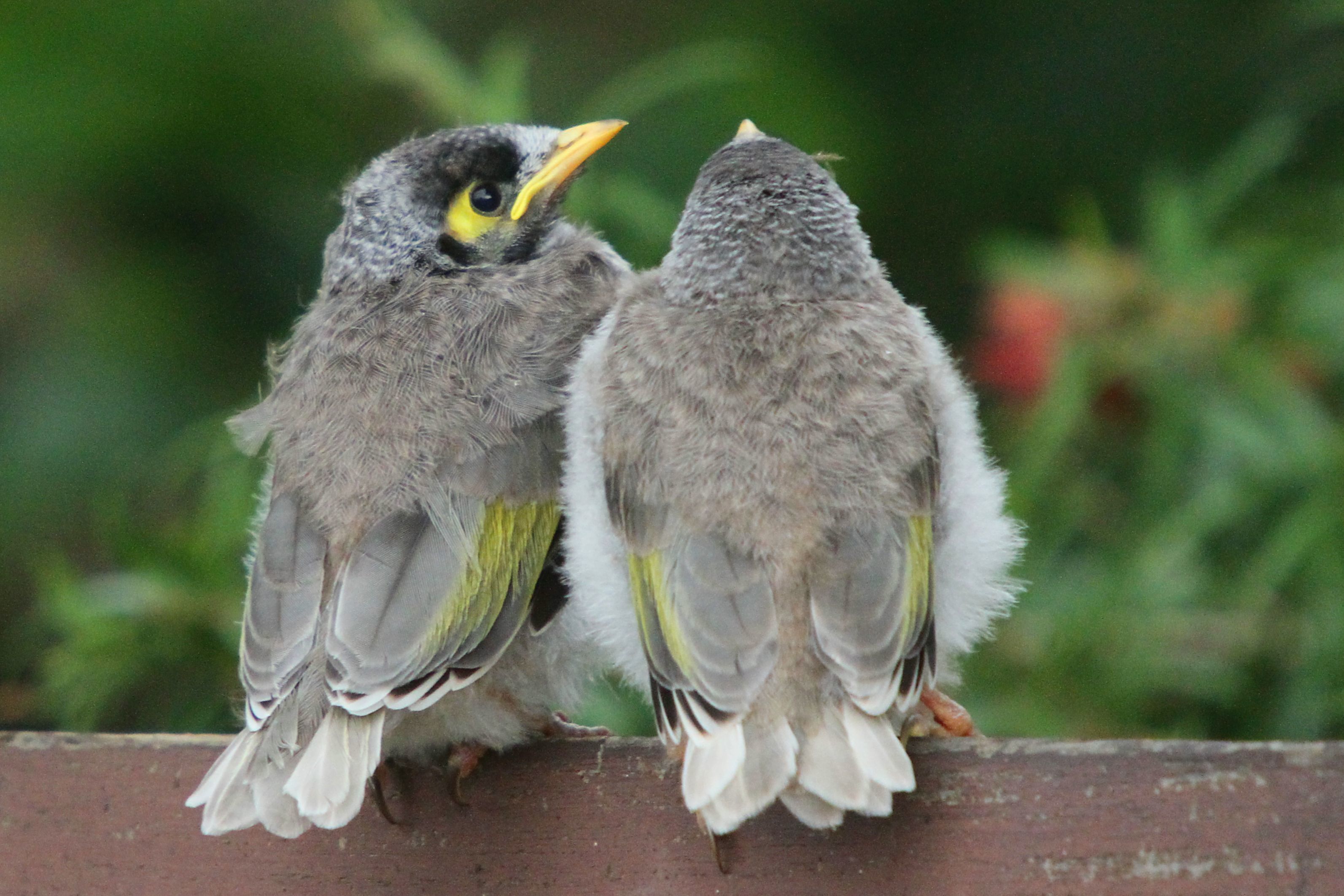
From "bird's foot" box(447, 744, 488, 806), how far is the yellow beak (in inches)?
39.5

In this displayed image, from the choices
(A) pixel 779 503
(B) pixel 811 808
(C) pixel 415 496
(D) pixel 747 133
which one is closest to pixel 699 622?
(A) pixel 779 503

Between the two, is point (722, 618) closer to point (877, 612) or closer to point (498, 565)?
point (877, 612)

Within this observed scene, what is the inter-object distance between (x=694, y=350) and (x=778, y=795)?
665mm

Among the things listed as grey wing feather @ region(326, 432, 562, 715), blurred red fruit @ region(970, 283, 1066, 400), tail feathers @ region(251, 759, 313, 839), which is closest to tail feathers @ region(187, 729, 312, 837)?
tail feathers @ region(251, 759, 313, 839)

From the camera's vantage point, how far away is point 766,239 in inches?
99.2

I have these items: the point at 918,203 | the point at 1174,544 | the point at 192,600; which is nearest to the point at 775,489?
the point at 1174,544

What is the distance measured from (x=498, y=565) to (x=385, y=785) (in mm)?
Answer: 372

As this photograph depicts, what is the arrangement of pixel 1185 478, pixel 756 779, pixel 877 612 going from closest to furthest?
pixel 756 779, pixel 877 612, pixel 1185 478

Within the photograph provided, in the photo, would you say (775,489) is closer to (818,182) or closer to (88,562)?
(818,182)

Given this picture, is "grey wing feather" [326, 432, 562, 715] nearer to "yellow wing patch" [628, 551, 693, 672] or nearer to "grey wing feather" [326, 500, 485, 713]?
"grey wing feather" [326, 500, 485, 713]

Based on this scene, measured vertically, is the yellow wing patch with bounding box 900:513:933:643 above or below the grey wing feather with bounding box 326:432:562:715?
above

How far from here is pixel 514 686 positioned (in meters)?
2.63

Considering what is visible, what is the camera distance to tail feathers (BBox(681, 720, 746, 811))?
1.99 metres

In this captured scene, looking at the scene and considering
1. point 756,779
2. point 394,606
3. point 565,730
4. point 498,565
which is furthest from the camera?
point 565,730
